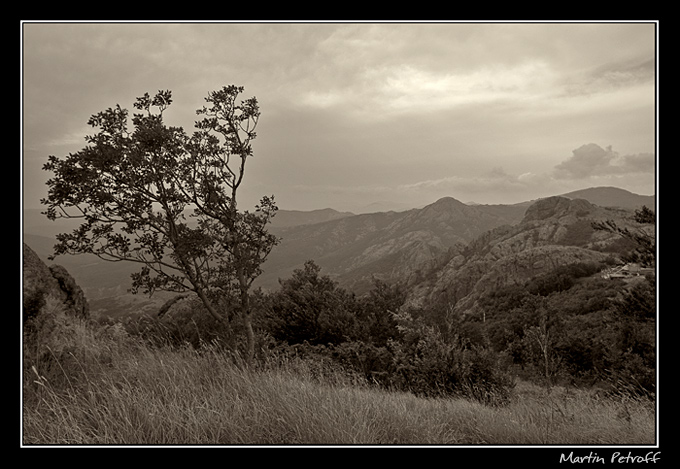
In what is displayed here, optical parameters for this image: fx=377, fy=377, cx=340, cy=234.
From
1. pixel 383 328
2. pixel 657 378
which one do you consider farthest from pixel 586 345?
pixel 657 378

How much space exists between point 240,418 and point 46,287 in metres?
5.14

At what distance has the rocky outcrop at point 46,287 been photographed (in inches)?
224

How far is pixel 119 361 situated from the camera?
15.8 ft

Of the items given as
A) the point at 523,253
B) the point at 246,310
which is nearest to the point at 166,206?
the point at 246,310

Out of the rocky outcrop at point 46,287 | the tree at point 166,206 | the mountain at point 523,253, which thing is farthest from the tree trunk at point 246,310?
the mountain at point 523,253

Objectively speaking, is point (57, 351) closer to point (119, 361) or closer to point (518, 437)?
point (119, 361)

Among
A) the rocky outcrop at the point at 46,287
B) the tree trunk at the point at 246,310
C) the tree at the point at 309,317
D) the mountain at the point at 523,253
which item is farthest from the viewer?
the mountain at the point at 523,253

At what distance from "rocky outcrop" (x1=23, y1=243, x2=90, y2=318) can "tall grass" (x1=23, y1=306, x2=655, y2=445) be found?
183 centimetres

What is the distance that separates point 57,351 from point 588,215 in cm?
10482

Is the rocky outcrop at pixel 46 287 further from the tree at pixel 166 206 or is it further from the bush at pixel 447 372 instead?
the bush at pixel 447 372

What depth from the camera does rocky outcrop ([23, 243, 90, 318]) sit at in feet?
18.7

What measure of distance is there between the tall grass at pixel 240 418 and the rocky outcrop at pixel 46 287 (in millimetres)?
1834

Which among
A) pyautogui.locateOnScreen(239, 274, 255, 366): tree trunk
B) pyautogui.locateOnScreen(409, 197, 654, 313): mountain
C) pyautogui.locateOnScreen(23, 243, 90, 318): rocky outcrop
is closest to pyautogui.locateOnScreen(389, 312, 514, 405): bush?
pyautogui.locateOnScreen(239, 274, 255, 366): tree trunk

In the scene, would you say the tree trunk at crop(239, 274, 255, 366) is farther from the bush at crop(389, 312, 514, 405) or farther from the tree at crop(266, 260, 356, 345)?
the tree at crop(266, 260, 356, 345)
